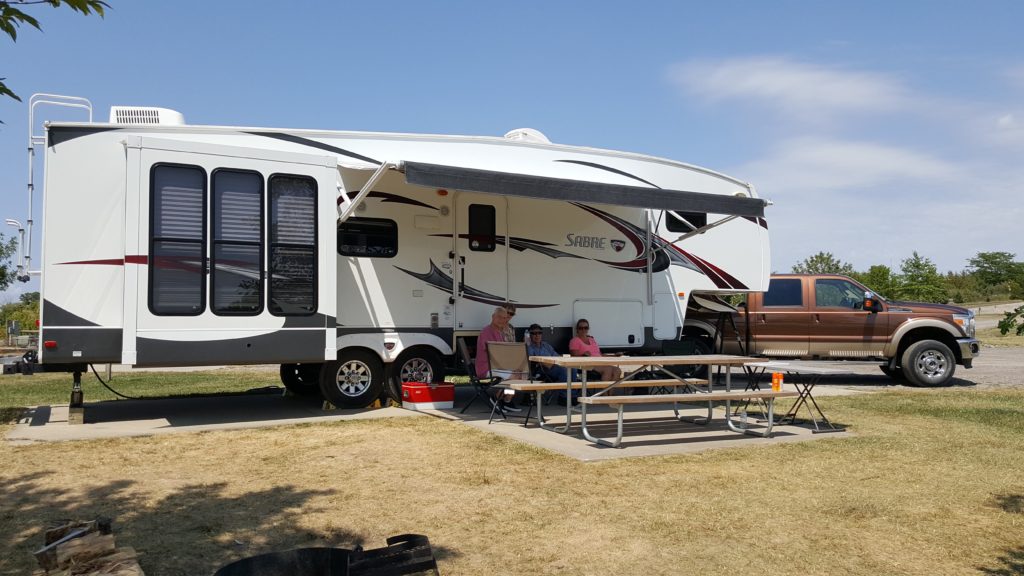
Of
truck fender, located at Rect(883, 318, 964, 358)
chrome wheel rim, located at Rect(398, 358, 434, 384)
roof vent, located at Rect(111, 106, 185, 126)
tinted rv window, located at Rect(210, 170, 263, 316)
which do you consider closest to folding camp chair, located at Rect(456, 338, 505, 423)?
chrome wheel rim, located at Rect(398, 358, 434, 384)

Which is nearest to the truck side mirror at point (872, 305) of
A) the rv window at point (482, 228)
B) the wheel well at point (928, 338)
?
the wheel well at point (928, 338)

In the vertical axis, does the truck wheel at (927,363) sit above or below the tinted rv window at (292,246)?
below

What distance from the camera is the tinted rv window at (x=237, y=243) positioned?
7805 millimetres

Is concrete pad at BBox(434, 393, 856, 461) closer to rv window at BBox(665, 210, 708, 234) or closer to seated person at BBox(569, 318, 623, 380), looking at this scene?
seated person at BBox(569, 318, 623, 380)

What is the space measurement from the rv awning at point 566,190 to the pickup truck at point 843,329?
132 inches

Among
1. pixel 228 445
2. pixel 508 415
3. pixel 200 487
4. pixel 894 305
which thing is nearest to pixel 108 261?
pixel 228 445

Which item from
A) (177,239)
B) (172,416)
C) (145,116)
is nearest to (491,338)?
(177,239)

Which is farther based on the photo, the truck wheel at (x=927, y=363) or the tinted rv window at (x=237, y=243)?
the truck wheel at (x=927, y=363)

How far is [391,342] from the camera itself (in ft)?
29.3

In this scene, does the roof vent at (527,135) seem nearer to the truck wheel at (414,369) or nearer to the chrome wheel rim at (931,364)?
the truck wheel at (414,369)


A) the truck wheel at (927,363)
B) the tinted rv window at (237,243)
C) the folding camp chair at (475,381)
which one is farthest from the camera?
the truck wheel at (927,363)

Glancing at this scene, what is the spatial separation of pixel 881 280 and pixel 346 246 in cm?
2780

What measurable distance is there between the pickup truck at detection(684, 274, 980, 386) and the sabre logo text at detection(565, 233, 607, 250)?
2.67 m

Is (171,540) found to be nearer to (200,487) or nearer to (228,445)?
(200,487)
